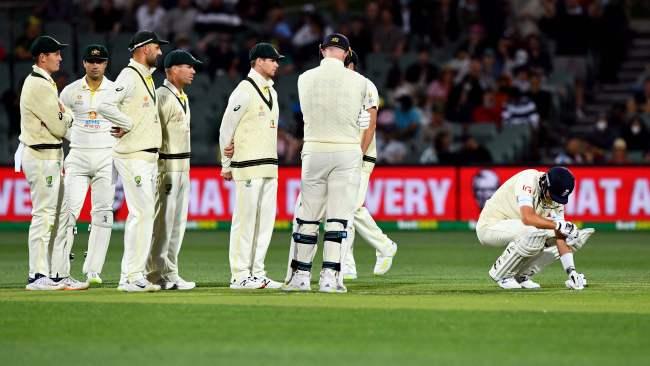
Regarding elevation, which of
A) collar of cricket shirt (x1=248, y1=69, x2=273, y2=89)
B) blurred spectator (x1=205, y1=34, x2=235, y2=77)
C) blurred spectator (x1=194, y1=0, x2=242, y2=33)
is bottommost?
collar of cricket shirt (x1=248, y1=69, x2=273, y2=89)

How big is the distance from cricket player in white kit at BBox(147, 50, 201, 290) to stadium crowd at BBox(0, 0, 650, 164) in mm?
11643

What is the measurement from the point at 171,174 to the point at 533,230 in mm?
3672

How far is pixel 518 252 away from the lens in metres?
13.4

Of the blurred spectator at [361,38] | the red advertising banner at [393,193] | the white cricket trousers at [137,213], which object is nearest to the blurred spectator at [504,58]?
the blurred spectator at [361,38]

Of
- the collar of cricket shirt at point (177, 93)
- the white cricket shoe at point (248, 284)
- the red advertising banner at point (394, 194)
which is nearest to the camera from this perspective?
the white cricket shoe at point (248, 284)

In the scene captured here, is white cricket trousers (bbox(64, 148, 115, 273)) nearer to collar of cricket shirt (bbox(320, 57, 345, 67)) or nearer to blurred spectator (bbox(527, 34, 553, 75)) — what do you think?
collar of cricket shirt (bbox(320, 57, 345, 67))

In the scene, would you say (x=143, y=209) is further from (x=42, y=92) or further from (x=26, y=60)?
(x=26, y=60)

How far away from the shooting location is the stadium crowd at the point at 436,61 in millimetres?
26344

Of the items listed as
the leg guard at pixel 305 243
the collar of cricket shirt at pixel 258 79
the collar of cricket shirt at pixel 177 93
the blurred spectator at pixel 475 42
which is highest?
the blurred spectator at pixel 475 42

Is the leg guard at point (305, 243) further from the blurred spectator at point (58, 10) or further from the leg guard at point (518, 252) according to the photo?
the blurred spectator at point (58, 10)

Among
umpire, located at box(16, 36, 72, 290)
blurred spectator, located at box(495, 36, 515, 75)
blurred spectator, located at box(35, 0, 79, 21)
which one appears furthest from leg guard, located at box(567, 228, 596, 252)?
blurred spectator, located at box(35, 0, 79, 21)

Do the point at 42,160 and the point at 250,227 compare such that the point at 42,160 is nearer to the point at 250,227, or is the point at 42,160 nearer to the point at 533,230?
the point at 250,227

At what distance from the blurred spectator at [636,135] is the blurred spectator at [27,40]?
41.8 ft

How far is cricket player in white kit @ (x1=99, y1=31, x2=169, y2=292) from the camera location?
1298 centimetres
